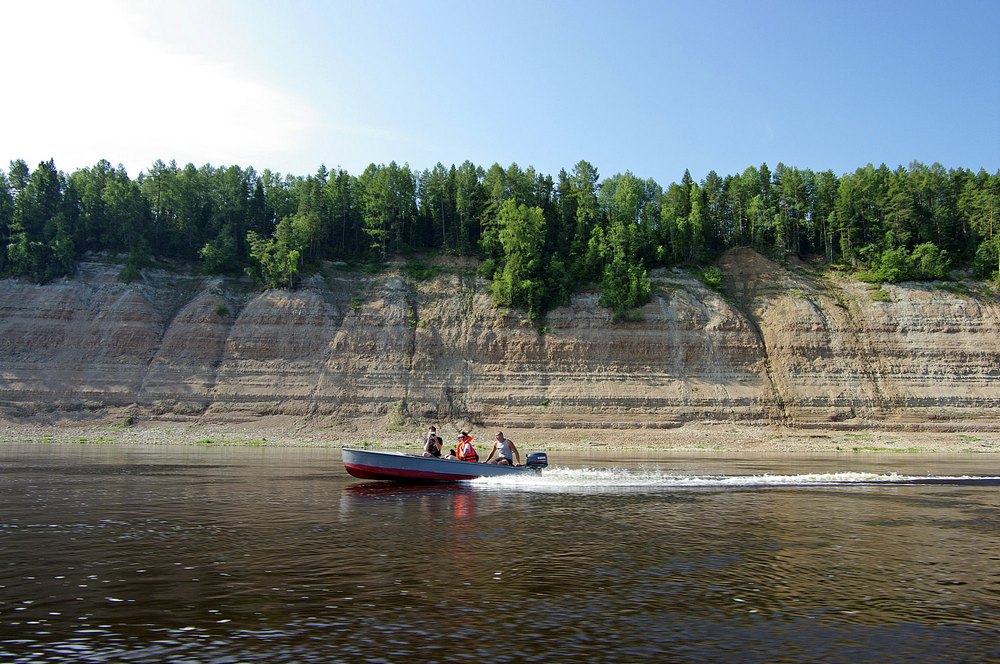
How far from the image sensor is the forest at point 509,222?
7238 cm

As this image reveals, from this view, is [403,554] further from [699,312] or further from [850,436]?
[699,312]

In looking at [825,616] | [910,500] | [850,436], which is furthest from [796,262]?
[825,616]

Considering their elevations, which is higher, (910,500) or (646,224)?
(646,224)

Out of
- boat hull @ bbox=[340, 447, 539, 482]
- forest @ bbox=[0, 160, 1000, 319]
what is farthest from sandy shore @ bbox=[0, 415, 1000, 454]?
boat hull @ bbox=[340, 447, 539, 482]

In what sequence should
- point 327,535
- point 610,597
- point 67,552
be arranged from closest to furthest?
point 610,597, point 67,552, point 327,535

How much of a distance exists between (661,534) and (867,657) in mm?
8072

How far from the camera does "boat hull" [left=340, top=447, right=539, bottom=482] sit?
27.2 metres

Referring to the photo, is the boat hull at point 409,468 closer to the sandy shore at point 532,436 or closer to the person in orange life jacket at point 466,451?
the person in orange life jacket at point 466,451

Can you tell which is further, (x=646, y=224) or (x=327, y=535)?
(x=646, y=224)

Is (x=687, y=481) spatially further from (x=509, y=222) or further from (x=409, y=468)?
Result: (x=509, y=222)

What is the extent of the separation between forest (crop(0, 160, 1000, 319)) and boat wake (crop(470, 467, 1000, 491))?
39926 mm

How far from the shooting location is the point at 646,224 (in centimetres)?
8088

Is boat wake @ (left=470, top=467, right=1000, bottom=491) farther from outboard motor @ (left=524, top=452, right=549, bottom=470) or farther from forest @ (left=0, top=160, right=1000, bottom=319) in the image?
forest @ (left=0, top=160, right=1000, bottom=319)

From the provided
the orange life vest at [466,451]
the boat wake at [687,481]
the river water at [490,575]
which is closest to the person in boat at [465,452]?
the orange life vest at [466,451]
